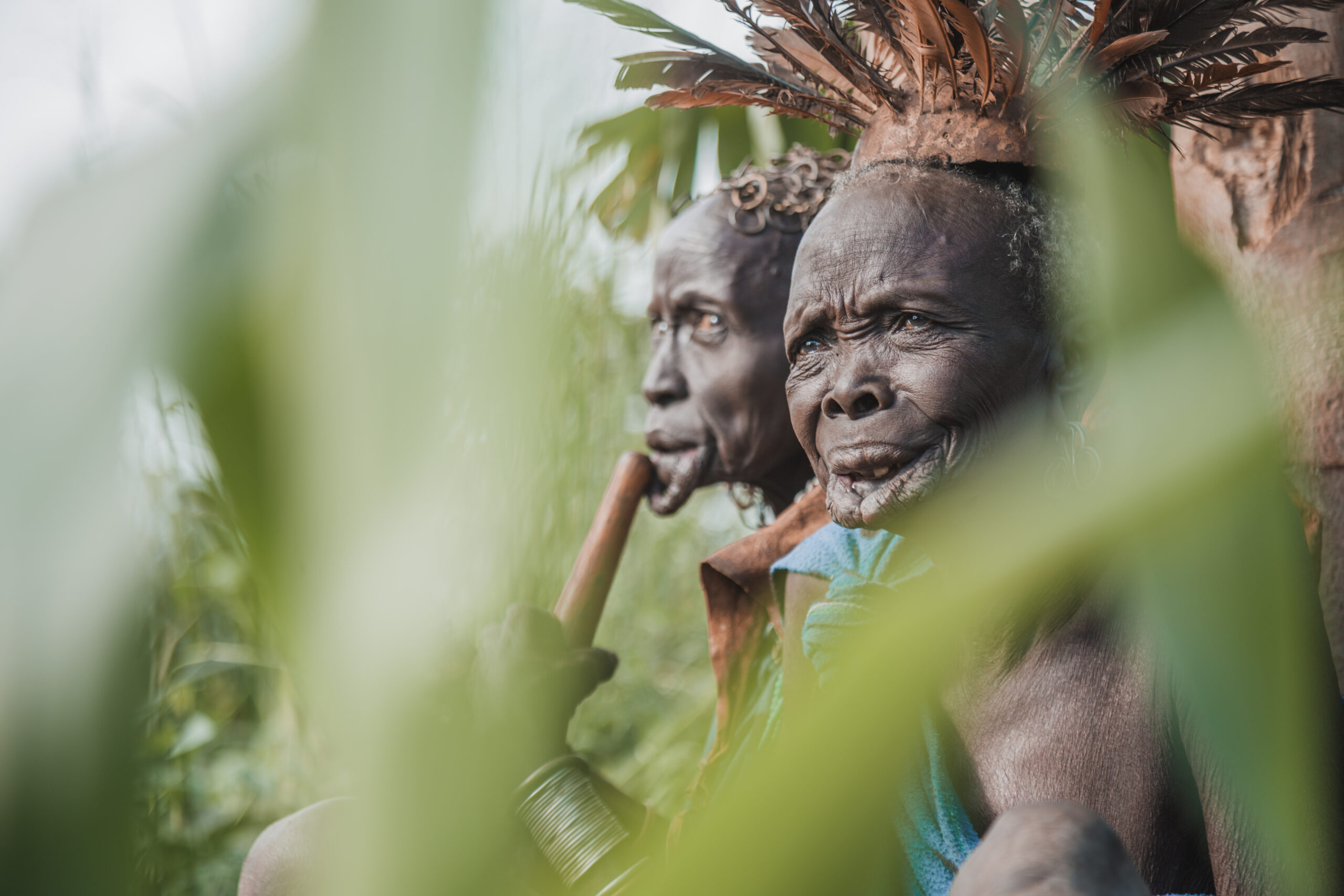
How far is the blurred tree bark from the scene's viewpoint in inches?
49.9

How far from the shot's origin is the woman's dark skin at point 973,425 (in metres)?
0.89

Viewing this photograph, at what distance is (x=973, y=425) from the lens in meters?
0.93

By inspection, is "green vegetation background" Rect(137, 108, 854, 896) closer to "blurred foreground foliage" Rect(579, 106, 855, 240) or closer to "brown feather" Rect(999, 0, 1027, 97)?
"blurred foreground foliage" Rect(579, 106, 855, 240)

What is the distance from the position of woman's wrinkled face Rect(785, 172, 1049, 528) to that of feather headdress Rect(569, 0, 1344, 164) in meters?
0.06

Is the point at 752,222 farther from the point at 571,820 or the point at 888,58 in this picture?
the point at 571,820

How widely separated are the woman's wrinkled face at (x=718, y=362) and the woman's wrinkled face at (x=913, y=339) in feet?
1.71

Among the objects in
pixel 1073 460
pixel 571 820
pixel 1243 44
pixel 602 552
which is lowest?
pixel 571 820

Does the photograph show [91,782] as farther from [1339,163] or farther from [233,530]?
[1339,163]

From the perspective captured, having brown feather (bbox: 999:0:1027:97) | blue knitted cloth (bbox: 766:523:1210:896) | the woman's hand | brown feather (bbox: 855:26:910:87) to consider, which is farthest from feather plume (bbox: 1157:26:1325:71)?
the woman's hand

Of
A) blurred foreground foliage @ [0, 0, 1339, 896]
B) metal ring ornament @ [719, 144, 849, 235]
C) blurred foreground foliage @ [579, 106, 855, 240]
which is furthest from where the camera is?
blurred foreground foliage @ [579, 106, 855, 240]

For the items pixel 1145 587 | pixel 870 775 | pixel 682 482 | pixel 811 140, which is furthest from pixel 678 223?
pixel 870 775

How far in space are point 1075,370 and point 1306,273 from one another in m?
0.55

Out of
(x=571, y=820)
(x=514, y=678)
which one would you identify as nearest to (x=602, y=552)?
(x=571, y=820)

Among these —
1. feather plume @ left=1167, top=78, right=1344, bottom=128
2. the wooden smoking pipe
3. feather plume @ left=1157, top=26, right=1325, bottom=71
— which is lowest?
the wooden smoking pipe
